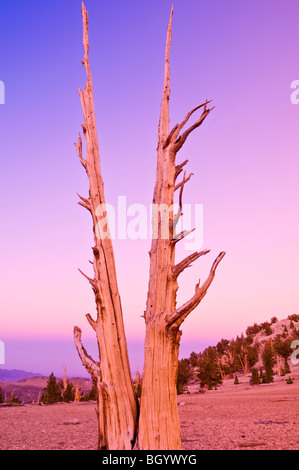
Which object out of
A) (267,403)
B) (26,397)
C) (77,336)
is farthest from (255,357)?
(77,336)

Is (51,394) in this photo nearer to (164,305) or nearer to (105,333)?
(105,333)

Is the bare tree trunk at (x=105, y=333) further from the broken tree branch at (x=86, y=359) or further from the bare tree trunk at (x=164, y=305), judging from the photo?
the bare tree trunk at (x=164, y=305)

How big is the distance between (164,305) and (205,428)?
15.4 ft

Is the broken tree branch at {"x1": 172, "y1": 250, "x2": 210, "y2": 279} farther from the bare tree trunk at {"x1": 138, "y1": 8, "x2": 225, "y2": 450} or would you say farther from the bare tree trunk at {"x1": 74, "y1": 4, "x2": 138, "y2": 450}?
the bare tree trunk at {"x1": 74, "y1": 4, "x2": 138, "y2": 450}

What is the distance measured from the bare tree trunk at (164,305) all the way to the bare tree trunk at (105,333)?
0.21 m

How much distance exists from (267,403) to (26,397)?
93.7 feet

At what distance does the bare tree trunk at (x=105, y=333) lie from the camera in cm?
419

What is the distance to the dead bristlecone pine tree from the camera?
4.15 m

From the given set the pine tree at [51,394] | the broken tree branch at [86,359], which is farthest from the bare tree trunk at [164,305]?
the pine tree at [51,394]

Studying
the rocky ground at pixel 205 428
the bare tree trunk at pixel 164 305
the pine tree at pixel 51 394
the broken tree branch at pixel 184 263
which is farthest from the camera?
the pine tree at pixel 51 394

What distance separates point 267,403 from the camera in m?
12.1

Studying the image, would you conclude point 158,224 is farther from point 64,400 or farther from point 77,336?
point 64,400

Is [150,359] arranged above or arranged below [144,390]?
above

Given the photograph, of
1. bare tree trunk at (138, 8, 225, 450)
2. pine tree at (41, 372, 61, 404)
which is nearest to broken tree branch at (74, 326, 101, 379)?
bare tree trunk at (138, 8, 225, 450)
